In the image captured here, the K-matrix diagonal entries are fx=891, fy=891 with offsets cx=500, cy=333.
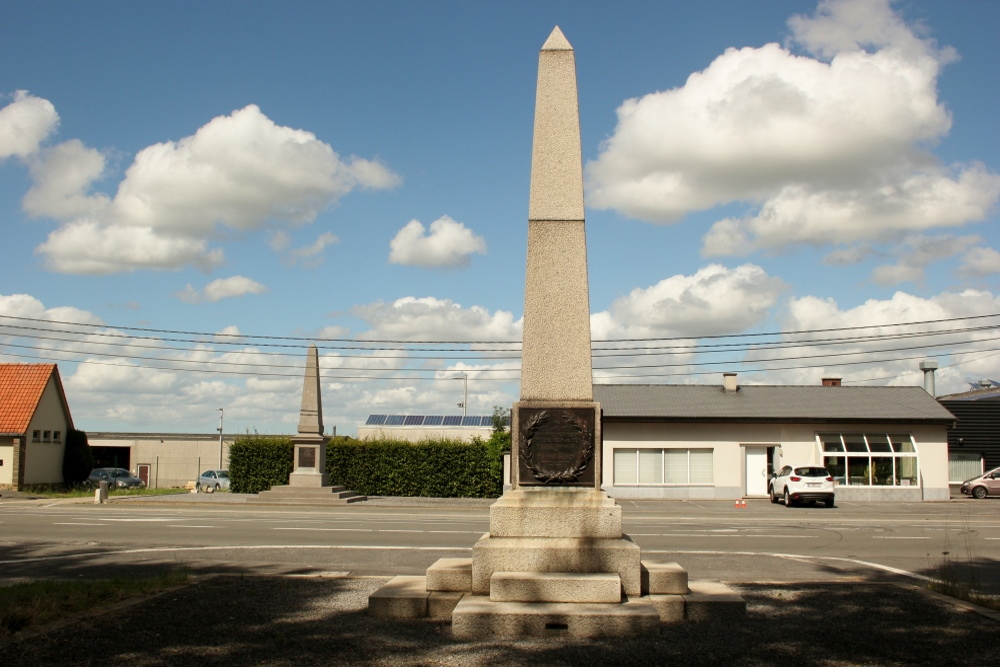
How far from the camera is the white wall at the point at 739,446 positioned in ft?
117

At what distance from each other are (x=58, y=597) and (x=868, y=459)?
34.0 meters

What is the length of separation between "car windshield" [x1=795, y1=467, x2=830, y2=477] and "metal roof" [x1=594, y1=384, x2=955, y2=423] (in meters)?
5.07

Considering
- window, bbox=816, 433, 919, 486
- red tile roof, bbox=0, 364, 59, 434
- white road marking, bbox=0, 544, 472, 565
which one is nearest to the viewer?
white road marking, bbox=0, 544, 472, 565

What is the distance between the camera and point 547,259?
8.98m

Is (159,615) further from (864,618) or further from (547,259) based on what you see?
(864,618)

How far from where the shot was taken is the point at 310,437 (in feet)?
98.3

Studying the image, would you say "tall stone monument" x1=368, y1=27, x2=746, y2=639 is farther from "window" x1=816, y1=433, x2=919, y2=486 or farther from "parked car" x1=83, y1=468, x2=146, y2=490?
"parked car" x1=83, y1=468, x2=146, y2=490

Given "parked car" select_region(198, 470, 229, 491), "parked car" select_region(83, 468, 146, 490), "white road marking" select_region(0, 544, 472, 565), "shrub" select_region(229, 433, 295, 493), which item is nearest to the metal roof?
"shrub" select_region(229, 433, 295, 493)

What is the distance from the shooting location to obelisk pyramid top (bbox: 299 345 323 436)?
98.4ft

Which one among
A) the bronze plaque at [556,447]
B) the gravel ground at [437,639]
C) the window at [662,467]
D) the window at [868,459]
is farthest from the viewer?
the window at [868,459]

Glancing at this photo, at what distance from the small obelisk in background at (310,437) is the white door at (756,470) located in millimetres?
17267

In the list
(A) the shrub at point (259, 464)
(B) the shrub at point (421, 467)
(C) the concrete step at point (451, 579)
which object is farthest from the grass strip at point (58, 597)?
(A) the shrub at point (259, 464)

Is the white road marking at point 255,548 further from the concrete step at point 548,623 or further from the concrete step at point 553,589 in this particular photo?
the concrete step at point 548,623

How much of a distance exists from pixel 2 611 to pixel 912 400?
3812 cm
